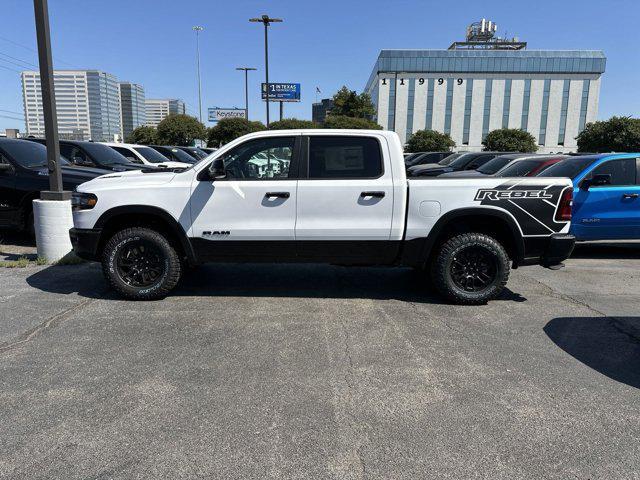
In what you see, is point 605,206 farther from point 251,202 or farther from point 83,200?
point 83,200

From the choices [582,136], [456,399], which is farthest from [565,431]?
[582,136]

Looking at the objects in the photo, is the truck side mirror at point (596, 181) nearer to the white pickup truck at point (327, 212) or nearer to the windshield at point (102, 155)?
the white pickup truck at point (327, 212)

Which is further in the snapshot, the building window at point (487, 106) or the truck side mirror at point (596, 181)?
the building window at point (487, 106)

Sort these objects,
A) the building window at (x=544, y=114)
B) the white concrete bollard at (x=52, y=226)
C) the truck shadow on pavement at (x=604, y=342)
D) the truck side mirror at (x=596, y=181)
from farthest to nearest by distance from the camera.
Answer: the building window at (x=544, y=114)
the truck side mirror at (x=596, y=181)
the white concrete bollard at (x=52, y=226)
the truck shadow on pavement at (x=604, y=342)

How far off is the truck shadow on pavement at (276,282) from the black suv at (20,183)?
5.85ft

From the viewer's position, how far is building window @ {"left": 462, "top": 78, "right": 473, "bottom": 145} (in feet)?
274

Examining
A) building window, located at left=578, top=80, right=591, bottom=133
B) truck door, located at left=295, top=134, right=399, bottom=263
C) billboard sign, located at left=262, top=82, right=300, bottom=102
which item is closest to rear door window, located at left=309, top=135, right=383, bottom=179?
truck door, located at left=295, top=134, right=399, bottom=263

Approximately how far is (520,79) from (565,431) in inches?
3610

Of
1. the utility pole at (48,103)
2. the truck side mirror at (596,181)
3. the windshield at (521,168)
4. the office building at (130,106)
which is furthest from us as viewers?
the office building at (130,106)

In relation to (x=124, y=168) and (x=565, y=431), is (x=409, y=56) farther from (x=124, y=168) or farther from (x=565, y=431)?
(x=565, y=431)

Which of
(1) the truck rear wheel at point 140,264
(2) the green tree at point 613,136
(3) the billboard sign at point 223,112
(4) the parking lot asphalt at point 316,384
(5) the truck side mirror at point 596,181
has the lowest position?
(4) the parking lot asphalt at point 316,384

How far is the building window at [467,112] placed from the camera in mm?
83562

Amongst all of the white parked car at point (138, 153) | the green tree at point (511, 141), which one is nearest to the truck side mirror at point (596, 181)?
the white parked car at point (138, 153)

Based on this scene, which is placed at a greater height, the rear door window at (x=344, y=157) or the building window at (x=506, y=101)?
the building window at (x=506, y=101)
